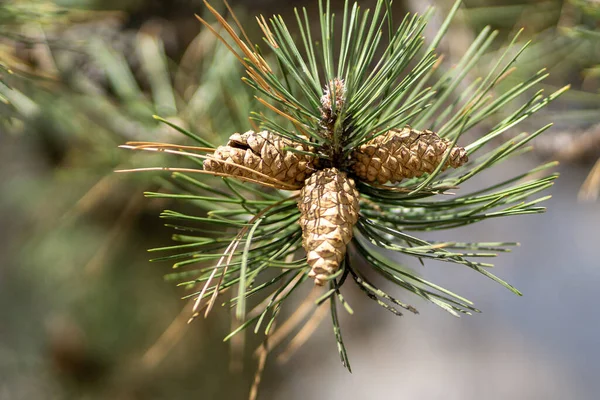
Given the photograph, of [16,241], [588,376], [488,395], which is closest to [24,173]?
[16,241]

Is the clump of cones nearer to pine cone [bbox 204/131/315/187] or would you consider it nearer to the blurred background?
pine cone [bbox 204/131/315/187]

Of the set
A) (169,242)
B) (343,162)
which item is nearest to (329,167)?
(343,162)

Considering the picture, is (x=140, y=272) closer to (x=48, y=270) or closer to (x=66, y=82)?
(x=48, y=270)

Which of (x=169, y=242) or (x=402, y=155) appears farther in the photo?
(x=169, y=242)

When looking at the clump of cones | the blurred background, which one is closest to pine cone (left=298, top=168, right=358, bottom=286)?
the clump of cones

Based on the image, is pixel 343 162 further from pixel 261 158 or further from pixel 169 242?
pixel 169 242
